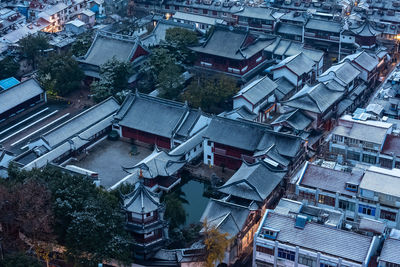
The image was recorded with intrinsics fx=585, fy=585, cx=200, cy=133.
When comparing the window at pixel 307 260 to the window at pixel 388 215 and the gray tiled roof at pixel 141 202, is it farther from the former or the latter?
the gray tiled roof at pixel 141 202

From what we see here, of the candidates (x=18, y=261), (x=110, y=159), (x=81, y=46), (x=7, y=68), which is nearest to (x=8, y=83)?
(x=7, y=68)

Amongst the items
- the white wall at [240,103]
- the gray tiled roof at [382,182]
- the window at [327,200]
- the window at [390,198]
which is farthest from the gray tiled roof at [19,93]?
the window at [390,198]

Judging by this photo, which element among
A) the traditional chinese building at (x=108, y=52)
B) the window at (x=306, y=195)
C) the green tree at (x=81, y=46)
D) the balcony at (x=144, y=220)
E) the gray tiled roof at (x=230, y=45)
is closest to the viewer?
Result: the balcony at (x=144, y=220)

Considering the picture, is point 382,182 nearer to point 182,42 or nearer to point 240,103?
point 240,103

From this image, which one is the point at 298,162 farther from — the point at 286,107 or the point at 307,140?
the point at 286,107

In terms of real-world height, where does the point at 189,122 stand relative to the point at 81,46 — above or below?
below
